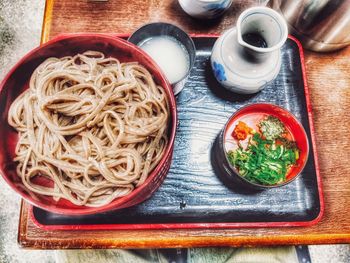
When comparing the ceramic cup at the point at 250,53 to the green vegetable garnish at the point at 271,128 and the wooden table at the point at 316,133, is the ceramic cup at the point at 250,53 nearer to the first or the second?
the green vegetable garnish at the point at 271,128

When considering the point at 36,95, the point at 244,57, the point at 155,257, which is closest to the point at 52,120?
the point at 36,95

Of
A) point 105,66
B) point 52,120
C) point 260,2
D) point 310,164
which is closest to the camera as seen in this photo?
point 52,120

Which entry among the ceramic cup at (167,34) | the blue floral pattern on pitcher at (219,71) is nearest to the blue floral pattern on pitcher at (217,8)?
the ceramic cup at (167,34)

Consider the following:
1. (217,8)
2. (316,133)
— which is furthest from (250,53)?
(316,133)

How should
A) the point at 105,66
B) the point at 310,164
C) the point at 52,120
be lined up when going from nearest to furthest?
the point at 52,120
the point at 105,66
the point at 310,164

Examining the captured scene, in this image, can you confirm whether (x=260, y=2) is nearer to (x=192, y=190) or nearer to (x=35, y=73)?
(x=192, y=190)

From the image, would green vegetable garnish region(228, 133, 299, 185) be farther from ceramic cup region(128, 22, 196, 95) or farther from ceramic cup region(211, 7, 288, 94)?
ceramic cup region(128, 22, 196, 95)

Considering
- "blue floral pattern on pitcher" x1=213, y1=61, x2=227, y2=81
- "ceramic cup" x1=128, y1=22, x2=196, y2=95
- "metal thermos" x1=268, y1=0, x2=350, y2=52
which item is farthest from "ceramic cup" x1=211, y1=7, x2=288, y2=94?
"metal thermos" x1=268, y1=0, x2=350, y2=52
